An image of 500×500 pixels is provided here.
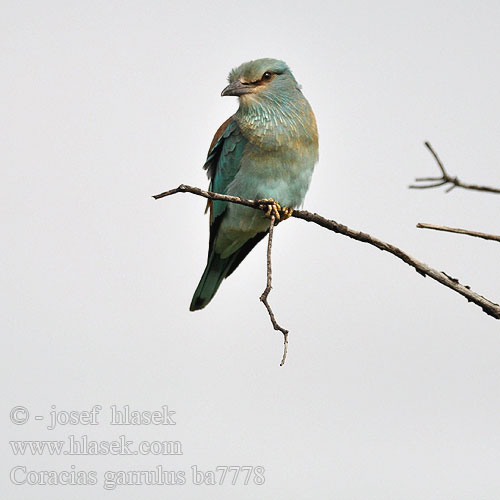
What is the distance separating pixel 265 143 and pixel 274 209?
76 centimetres

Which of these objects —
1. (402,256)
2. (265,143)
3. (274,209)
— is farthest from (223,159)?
(402,256)

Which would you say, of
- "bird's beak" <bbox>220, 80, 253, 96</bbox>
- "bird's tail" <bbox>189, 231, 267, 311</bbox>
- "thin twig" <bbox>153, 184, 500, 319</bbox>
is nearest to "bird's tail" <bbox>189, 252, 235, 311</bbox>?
"bird's tail" <bbox>189, 231, 267, 311</bbox>

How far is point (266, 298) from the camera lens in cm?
429

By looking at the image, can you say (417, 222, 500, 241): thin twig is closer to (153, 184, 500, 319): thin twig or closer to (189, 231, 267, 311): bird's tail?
(153, 184, 500, 319): thin twig

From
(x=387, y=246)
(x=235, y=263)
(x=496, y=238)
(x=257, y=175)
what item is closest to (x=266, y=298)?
(x=387, y=246)

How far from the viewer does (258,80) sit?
751cm

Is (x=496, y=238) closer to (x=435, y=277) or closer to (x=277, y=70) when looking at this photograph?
(x=435, y=277)

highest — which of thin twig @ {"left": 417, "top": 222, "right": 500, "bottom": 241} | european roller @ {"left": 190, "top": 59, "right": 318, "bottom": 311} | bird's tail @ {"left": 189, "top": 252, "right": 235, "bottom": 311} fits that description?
european roller @ {"left": 190, "top": 59, "right": 318, "bottom": 311}

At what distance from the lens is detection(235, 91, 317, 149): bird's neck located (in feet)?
24.3

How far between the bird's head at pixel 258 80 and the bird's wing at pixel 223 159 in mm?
364

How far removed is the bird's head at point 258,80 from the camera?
7.43 meters

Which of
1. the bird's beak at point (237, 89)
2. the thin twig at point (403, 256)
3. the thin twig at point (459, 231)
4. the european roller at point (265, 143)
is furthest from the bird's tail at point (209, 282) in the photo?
the thin twig at point (459, 231)

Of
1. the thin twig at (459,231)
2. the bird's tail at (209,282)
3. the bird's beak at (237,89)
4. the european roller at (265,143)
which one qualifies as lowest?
the thin twig at (459,231)

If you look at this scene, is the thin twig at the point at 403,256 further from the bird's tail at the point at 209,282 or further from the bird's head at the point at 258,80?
the bird's tail at the point at 209,282
